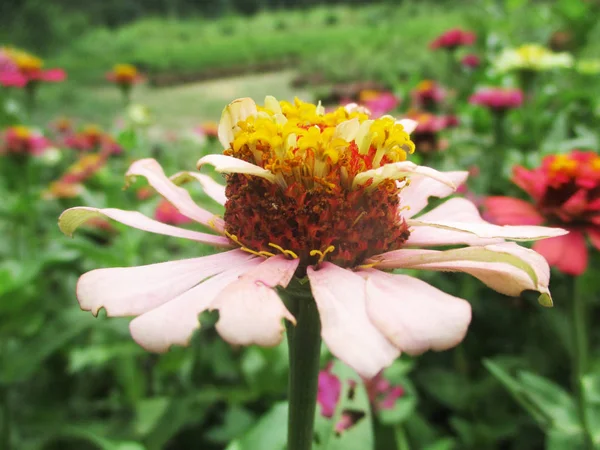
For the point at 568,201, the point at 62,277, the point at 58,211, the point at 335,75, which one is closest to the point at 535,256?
the point at 568,201

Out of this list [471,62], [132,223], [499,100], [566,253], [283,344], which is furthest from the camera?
[471,62]

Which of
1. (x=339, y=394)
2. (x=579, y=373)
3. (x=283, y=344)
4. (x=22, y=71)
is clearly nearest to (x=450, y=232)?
(x=339, y=394)

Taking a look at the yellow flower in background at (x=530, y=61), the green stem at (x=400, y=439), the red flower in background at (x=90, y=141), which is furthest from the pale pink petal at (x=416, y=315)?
the red flower in background at (x=90, y=141)

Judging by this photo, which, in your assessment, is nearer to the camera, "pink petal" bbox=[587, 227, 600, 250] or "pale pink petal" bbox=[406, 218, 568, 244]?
"pale pink petal" bbox=[406, 218, 568, 244]

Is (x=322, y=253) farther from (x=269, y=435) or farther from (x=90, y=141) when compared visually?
(x=90, y=141)

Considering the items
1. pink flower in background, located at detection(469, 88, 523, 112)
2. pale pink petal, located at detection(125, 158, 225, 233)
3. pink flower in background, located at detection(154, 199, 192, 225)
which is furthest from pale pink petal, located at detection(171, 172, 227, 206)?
pink flower in background, located at detection(469, 88, 523, 112)

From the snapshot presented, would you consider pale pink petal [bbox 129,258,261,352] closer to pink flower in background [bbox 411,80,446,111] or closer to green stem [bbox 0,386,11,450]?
green stem [bbox 0,386,11,450]

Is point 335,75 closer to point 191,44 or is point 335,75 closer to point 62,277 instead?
point 191,44
